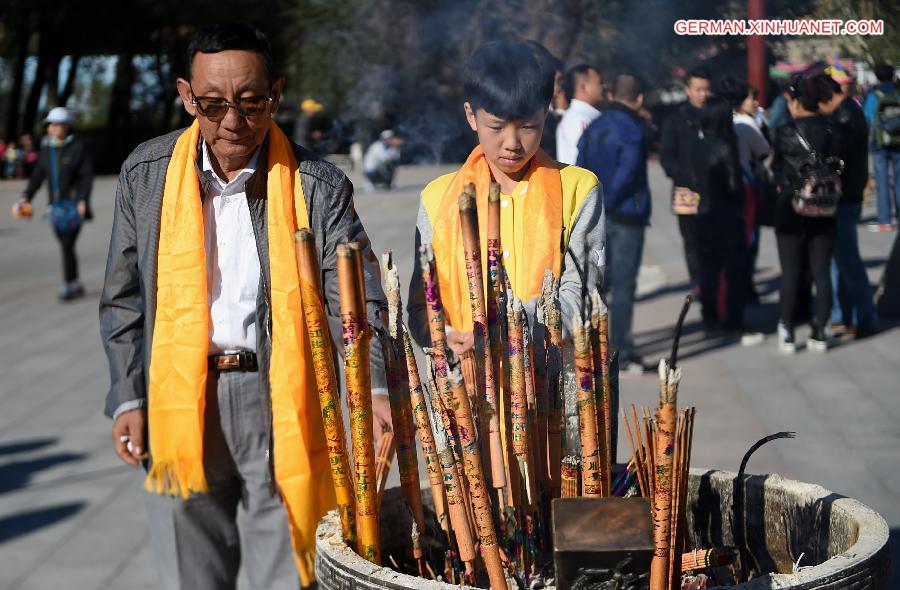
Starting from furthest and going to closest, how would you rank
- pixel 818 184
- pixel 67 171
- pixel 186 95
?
pixel 67 171
pixel 818 184
pixel 186 95

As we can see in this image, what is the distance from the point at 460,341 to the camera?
2.38m

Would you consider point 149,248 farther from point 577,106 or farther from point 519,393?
point 577,106

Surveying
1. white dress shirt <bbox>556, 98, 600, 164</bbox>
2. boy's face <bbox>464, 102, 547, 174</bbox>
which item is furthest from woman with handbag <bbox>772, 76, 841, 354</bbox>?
boy's face <bbox>464, 102, 547, 174</bbox>

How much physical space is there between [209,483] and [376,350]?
0.63 m

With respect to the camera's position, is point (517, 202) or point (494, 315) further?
point (517, 202)

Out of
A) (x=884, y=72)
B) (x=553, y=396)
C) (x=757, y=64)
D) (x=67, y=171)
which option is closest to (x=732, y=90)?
(x=757, y=64)

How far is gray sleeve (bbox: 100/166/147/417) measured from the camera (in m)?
2.72

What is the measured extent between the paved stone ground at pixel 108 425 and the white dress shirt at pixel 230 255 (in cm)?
169

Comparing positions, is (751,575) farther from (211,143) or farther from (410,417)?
(211,143)

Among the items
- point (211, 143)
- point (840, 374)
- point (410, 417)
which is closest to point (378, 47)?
point (840, 374)

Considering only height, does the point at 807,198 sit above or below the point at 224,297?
below

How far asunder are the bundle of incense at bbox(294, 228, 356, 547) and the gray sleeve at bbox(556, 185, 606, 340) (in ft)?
2.21

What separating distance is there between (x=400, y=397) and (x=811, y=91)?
16.7 feet

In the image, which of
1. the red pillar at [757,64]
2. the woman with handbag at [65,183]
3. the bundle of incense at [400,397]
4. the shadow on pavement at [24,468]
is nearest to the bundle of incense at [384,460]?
the bundle of incense at [400,397]
